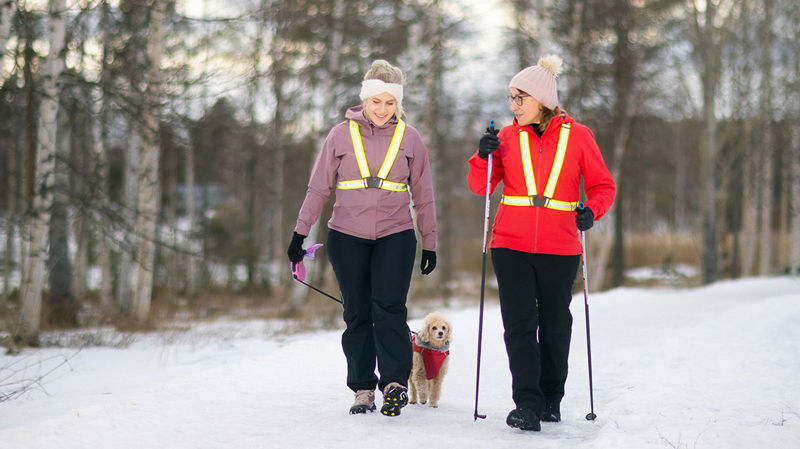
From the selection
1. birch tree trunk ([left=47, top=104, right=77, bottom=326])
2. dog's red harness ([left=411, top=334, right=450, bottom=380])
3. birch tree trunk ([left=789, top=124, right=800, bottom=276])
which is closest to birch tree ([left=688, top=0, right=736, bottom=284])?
birch tree trunk ([left=789, top=124, right=800, bottom=276])

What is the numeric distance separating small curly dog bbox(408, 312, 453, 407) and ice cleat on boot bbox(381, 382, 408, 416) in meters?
0.36

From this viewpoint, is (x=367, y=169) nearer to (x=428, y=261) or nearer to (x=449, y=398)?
(x=428, y=261)

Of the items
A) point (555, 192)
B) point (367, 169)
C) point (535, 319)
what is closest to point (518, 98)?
point (555, 192)

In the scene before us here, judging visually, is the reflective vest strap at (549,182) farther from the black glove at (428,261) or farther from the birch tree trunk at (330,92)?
the birch tree trunk at (330,92)

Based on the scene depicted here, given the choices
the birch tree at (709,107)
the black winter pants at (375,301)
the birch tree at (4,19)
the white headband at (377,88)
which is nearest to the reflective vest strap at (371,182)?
the black winter pants at (375,301)

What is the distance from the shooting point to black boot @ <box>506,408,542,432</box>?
392 centimetres

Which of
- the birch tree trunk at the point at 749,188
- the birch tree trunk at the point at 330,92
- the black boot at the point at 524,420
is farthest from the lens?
the birch tree trunk at the point at 749,188

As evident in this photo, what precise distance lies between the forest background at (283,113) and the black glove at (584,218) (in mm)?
5682

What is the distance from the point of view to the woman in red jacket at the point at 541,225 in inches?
163

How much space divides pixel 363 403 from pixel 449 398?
35.0 inches

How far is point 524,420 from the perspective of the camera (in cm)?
392

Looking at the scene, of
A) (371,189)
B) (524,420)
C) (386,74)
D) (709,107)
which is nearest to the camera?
(524,420)

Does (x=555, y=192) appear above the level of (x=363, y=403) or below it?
above

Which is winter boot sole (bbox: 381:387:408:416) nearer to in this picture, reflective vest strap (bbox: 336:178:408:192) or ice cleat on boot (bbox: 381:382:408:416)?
ice cleat on boot (bbox: 381:382:408:416)
